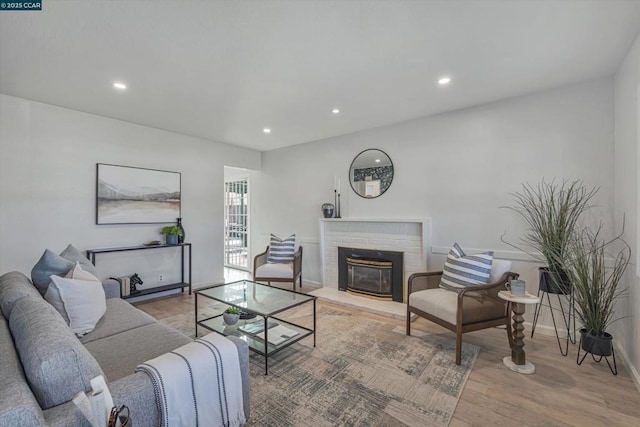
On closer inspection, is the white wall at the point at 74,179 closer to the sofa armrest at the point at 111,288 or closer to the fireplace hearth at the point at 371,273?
the sofa armrest at the point at 111,288

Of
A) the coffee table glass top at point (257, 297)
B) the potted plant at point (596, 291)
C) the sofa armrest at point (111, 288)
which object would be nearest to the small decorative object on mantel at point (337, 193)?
the coffee table glass top at point (257, 297)

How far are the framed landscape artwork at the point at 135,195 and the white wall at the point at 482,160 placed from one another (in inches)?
90.1

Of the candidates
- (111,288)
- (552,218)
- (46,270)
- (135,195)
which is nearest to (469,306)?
(552,218)

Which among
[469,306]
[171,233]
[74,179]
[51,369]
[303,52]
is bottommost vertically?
[469,306]

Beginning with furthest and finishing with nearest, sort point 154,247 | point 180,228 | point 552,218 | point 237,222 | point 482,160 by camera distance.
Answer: point 237,222 → point 180,228 → point 154,247 → point 482,160 → point 552,218

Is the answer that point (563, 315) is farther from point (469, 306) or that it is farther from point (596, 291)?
point (469, 306)

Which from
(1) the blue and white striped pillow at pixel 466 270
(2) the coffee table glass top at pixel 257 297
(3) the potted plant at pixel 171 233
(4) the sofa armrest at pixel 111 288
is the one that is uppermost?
(3) the potted plant at pixel 171 233

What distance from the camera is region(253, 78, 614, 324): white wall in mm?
2752

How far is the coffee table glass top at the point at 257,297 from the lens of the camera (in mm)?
2486

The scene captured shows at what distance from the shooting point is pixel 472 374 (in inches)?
87.7

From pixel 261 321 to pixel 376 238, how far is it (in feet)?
6.67

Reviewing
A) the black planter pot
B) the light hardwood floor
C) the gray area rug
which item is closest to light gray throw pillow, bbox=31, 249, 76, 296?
the gray area rug

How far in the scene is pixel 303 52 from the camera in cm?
221

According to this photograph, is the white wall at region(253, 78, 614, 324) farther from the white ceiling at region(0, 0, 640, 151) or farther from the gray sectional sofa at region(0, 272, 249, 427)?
the gray sectional sofa at region(0, 272, 249, 427)
